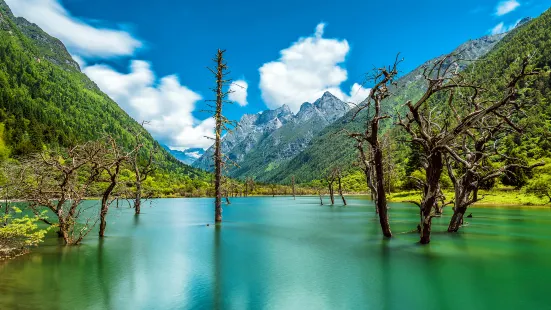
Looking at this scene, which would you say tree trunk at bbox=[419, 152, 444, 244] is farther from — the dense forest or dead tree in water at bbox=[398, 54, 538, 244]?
the dense forest

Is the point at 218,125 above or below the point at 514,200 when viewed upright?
above

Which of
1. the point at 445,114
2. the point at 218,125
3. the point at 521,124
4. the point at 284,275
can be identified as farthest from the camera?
the point at 521,124

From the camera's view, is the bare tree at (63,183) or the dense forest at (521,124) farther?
the dense forest at (521,124)

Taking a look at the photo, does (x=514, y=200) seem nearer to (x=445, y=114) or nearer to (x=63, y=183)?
(x=445, y=114)

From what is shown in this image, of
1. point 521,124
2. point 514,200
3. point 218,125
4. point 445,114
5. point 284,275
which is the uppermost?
point 521,124

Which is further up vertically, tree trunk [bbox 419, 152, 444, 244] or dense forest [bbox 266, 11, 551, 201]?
dense forest [bbox 266, 11, 551, 201]

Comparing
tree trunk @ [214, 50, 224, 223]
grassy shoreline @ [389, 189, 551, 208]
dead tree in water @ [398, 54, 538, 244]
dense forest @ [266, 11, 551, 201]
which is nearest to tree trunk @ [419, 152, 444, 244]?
dead tree in water @ [398, 54, 538, 244]

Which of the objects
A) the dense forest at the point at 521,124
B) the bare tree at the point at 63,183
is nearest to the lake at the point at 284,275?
the bare tree at the point at 63,183

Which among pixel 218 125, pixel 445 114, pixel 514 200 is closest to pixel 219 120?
pixel 218 125

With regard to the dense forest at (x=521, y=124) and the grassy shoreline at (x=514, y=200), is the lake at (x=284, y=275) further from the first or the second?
the grassy shoreline at (x=514, y=200)

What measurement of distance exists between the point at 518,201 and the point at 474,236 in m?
44.0

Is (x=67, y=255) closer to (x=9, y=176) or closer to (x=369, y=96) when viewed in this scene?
(x=9, y=176)

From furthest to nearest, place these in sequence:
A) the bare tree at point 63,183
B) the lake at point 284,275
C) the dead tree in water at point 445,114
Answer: the bare tree at point 63,183 < the dead tree in water at point 445,114 < the lake at point 284,275

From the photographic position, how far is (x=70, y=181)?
1986 cm
